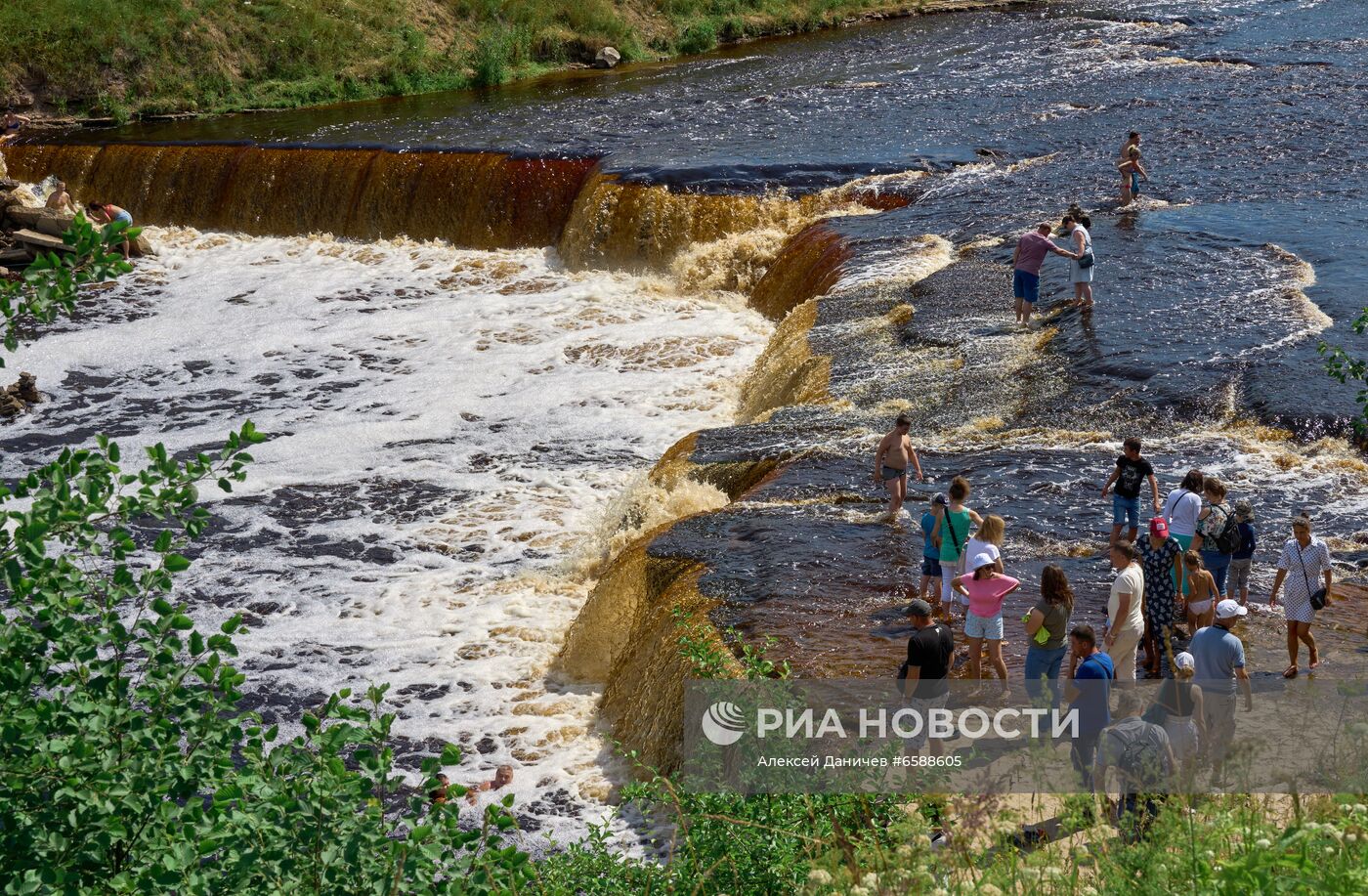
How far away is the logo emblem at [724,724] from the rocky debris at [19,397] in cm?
1511

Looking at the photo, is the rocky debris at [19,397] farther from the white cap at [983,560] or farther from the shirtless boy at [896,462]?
the white cap at [983,560]

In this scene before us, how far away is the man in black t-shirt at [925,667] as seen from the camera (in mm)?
8219

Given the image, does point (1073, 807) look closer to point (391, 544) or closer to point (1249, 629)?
point (1249, 629)

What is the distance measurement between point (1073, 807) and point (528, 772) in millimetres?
6143

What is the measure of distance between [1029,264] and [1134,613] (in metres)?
8.64

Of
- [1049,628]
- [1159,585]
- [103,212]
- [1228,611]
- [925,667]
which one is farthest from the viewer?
[103,212]

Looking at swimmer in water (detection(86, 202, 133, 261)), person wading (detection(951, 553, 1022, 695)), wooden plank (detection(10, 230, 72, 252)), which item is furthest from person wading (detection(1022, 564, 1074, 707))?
wooden plank (detection(10, 230, 72, 252))

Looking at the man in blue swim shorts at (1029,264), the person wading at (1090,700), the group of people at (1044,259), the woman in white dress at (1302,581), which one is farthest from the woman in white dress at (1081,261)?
the person wading at (1090,700)

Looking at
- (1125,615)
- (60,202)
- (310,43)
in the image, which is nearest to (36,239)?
(60,202)

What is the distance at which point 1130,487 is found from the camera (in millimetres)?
11414

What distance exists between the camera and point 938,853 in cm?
588

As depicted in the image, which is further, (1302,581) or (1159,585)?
(1159,585)

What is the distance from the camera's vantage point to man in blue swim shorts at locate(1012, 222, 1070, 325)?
16.8m

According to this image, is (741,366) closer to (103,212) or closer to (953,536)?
(953,536)
